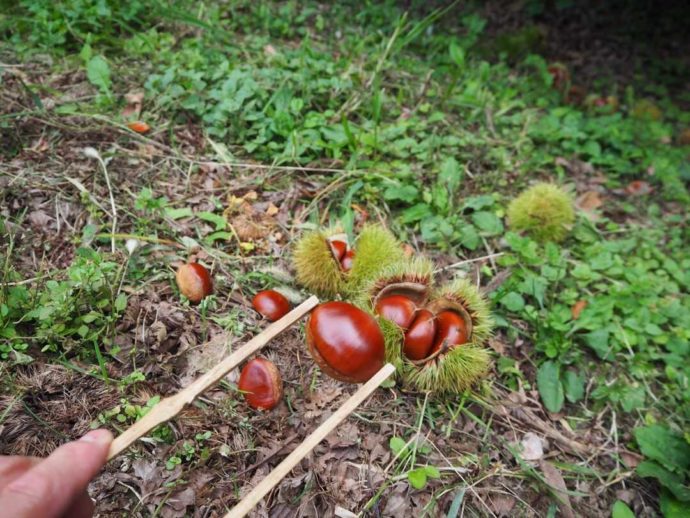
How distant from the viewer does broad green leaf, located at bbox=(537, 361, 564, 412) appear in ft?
7.63

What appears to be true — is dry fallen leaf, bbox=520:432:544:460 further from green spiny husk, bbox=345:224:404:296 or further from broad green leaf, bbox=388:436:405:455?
green spiny husk, bbox=345:224:404:296

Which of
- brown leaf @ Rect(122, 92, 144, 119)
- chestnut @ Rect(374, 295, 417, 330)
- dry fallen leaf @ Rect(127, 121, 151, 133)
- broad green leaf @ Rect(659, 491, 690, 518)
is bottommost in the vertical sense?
broad green leaf @ Rect(659, 491, 690, 518)

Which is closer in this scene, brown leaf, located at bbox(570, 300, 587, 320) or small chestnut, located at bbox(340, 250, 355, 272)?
small chestnut, located at bbox(340, 250, 355, 272)

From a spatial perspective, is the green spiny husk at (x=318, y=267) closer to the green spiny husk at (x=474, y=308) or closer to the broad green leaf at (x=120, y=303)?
the green spiny husk at (x=474, y=308)

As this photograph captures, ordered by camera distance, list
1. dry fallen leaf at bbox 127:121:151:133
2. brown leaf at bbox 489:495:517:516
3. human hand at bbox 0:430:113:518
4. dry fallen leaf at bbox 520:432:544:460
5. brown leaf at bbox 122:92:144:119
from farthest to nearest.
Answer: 1. brown leaf at bbox 122:92:144:119
2. dry fallen leaf at bbox 127:121:151:133
3. dry fallen leaf at bbox 520:432:544:460
4. brown leaf at bbox 489:495:517:516
5. human hand at bbox 0:430:113:518

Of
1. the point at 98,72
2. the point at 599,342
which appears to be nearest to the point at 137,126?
the point at 98,72

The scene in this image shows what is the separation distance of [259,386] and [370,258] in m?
0.77

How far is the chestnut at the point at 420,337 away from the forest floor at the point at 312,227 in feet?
0.77

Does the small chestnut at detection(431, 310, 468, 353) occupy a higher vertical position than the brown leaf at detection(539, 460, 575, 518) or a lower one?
higher

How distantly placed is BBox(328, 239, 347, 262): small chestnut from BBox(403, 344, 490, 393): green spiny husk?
59 centimetres

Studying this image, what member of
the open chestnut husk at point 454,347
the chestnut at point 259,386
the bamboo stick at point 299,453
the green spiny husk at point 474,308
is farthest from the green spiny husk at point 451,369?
the chestnut at point 259,386

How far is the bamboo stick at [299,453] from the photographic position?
1.43 m

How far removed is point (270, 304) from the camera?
226cm

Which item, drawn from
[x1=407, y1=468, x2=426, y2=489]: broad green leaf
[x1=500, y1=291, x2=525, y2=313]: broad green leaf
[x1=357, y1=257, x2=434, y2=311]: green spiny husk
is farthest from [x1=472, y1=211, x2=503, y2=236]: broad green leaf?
[x1=407, y1=468, x2=426, y2=489]: broad green leaf
